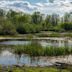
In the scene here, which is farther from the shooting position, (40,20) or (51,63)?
(40,20)

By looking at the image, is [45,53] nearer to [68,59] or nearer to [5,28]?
[68,59]

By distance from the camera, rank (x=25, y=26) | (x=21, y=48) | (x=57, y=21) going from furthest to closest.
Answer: (x=57, y=21) < (x=25, y=26) < (x=21, y=48)

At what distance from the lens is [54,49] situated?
1217 inches

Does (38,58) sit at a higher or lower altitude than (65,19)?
higher

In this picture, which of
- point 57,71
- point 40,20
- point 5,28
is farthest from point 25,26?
point 57,71

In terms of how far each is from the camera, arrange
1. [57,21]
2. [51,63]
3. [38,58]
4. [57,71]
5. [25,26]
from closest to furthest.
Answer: [57,71] < [51,63] < [38,58] < [25,26] < [57,21]

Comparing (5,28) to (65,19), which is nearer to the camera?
(5,28)

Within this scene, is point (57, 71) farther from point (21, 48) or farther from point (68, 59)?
point (21, 48)

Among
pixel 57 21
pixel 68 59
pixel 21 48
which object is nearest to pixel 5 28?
pixel 21 48

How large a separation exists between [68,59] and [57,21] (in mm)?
111414

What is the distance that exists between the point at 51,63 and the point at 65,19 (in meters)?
120

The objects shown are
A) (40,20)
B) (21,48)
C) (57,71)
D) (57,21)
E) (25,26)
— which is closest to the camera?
(57,71)

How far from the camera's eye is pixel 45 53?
30.9 meters

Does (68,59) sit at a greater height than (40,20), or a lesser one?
greater
